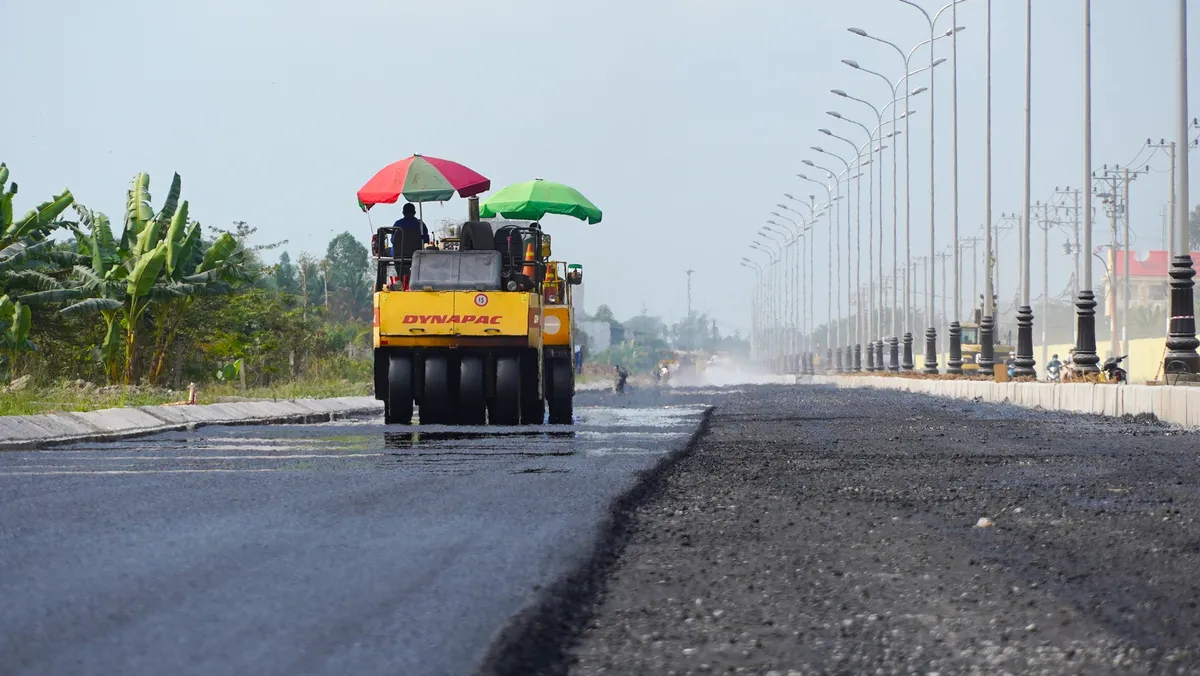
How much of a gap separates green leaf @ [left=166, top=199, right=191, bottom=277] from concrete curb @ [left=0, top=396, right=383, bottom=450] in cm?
353

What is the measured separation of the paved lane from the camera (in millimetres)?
4785

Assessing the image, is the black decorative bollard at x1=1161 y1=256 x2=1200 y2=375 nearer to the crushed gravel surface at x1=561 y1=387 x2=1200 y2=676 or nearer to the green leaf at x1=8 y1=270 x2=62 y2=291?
the crushed gravel surface at x1=561 y1=387 x2=1200 y2=676

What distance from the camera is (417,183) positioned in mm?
23594

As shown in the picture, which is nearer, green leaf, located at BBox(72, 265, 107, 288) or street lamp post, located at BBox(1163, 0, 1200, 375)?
street lamp post, located at BBox(1163, 0, 1200, 375)

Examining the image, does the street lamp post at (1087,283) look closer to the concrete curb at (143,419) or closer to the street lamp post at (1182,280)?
the street lamp post at (1182,280)

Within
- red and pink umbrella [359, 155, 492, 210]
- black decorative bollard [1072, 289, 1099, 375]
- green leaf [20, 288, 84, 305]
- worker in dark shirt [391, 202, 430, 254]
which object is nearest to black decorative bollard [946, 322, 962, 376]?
black decorative bollard [1072, 289, 1099, 375]

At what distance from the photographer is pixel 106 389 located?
32469 mm

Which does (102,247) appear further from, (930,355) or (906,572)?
(930,355)

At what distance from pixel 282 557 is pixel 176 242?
26785mm

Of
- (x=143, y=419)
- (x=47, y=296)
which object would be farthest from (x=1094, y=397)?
(x=47, y=296)

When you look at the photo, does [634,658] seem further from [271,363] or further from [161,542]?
[271,363]

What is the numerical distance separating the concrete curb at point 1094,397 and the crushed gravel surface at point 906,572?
934cm

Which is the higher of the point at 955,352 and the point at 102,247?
the point at 102,247

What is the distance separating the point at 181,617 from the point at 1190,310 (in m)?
23.0
